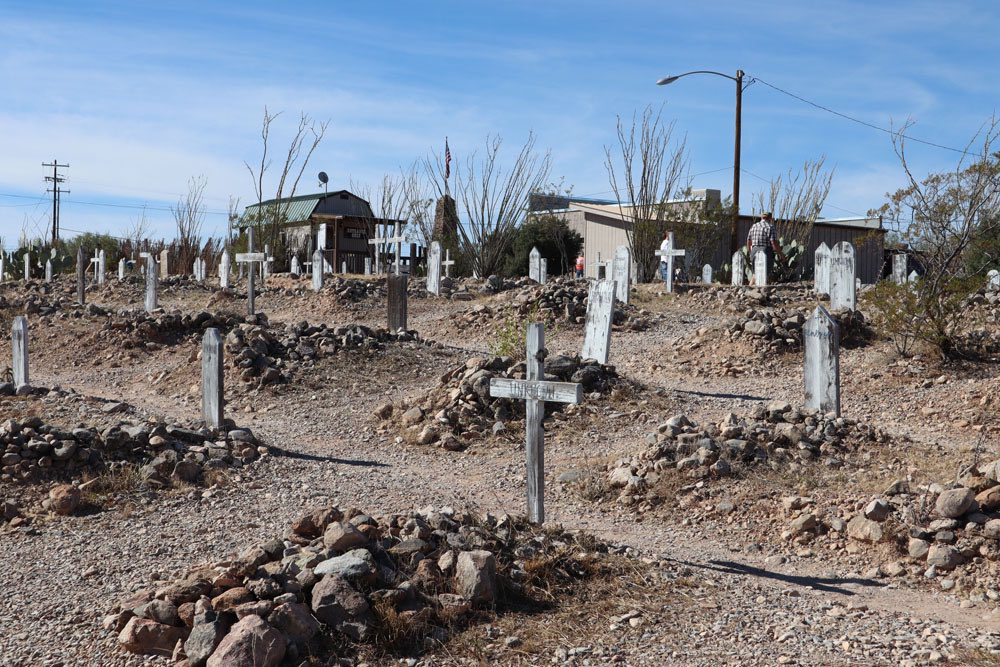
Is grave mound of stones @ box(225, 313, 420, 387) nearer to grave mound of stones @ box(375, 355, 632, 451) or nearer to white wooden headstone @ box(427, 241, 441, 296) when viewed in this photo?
grave mound of stones @ box(375, 355, 632, 451)

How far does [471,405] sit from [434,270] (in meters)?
12.0

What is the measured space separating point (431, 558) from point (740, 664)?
5.16ft

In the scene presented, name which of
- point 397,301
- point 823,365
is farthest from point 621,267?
point 823,365

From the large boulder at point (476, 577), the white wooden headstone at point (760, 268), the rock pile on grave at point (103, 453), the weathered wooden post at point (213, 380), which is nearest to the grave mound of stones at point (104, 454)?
the rock pile on grave at point (103, 453)

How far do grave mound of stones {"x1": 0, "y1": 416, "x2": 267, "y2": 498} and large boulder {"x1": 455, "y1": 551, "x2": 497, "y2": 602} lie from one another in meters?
3.53

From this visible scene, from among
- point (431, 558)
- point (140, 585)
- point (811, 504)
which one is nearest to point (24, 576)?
point (140, 585)

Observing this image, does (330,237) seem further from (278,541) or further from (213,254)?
(278,541)

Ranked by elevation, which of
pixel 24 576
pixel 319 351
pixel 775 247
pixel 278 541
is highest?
pixel 775 247

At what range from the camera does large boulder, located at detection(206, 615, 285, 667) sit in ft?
12.8

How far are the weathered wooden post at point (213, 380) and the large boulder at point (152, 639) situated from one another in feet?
17.3

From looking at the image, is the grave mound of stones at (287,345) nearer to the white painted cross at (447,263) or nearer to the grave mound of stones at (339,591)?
the grave mound of stones at (339,591)

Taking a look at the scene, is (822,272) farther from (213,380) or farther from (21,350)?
(21,350)

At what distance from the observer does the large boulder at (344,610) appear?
4.23m

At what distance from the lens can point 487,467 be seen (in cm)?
843
